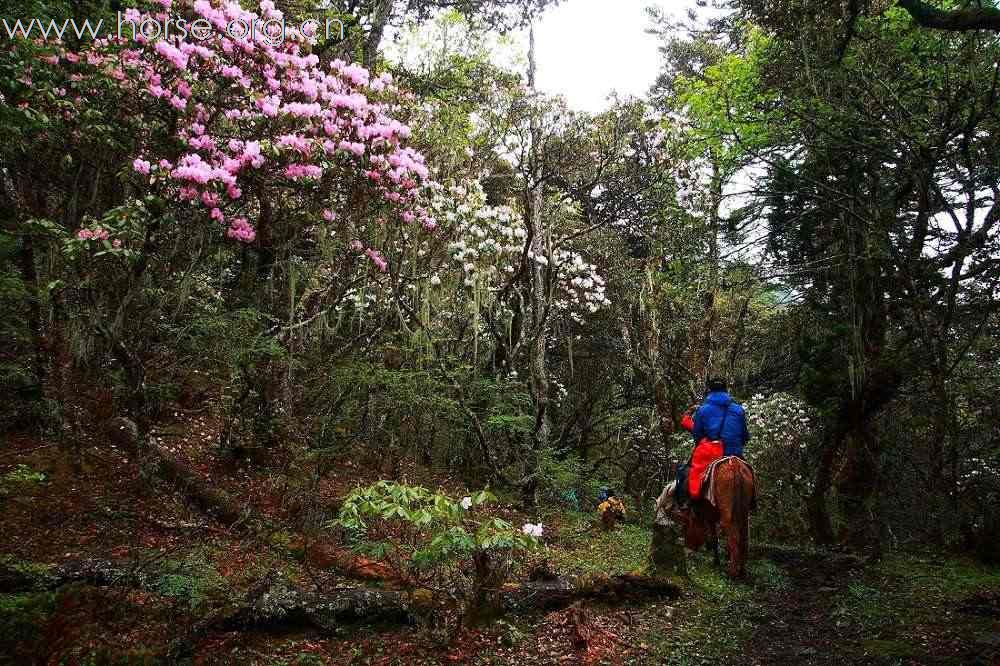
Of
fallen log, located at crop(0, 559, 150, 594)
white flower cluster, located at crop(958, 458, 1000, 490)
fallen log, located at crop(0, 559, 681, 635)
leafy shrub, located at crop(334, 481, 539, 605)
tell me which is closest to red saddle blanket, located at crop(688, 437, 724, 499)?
fallen log, located at crop(0, 559, 681, 635)

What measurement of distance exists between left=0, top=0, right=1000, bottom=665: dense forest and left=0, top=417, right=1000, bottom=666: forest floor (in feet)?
0.14

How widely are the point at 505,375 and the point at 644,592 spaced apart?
6973mm

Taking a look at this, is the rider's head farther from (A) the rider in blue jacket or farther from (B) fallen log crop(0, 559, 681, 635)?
(B) fallen log crop(0, 559, 681, 635)

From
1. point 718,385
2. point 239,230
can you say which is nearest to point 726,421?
point 718,385

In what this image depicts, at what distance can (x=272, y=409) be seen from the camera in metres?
9.05

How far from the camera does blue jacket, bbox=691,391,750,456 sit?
777 centimetres

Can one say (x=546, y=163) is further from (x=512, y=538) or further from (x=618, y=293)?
(x=512, y=538)

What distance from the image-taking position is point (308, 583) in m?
6.28

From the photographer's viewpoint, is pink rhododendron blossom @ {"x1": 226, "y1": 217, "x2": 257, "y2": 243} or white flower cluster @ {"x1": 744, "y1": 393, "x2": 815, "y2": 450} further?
white flower cluster @ {"x1": 744, "y1": 393, "x2": 815, "y2": 450}

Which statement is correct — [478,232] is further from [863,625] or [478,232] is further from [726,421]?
[863,625]

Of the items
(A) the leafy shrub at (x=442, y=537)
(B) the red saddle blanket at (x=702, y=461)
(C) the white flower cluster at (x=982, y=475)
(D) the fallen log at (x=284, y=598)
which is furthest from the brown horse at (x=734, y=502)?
(C) the white flower cluster at (x=982, y=475)

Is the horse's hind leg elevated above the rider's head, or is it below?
below

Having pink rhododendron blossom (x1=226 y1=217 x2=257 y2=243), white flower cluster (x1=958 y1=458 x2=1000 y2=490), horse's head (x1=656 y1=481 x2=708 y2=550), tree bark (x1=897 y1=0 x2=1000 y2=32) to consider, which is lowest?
horse's head (x1=656 y1=481 x2=708 y2=550)

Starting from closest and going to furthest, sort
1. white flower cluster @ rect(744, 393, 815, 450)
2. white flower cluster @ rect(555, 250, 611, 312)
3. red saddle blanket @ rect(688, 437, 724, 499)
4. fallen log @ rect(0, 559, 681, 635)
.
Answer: fallen log @ rect(0, 559, 681, 635) < red saddle blanket @ rect(688, 437, 724, 499) < white flower cluster @ rect(744, 393, 815, 450) < white flower cluster @ rect(555, 250, 611, 312)
